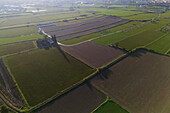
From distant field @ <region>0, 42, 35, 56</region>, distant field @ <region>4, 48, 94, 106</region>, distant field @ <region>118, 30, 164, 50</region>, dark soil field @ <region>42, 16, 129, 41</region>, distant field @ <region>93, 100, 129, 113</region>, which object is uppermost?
dark soil field @ <region>42, 16, 129, 41</region>

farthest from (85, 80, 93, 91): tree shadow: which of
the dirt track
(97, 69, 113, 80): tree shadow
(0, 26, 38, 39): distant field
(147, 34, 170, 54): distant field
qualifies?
(0, 26, 38, 39): distant field

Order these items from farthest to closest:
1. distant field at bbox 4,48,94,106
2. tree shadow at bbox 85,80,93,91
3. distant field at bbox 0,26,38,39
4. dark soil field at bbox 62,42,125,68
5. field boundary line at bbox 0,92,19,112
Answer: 1. distant field at bbox 0,26,38,39
2. dark soil field at bbox 62,42,125,68
3. tree shadow at bbox 85,80,93,91
4. distant field at bbox 4,48,94,106
5. field boundary line at bbox 0,92,19,112

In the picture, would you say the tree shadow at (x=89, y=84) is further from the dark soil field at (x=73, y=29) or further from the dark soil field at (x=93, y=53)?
the dark soil field at (x=73, y=29)

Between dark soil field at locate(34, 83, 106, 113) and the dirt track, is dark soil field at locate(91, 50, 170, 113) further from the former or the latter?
the dirt track

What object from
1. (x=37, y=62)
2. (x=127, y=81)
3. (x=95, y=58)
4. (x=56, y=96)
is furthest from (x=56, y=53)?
(x=127, y=81)

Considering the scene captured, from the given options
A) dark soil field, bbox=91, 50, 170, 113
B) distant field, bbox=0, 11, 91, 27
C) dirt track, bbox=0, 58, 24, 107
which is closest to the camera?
dark soil field, bbox=91, 50, 170, 113

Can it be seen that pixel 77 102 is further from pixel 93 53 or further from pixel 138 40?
pixel 138 40
